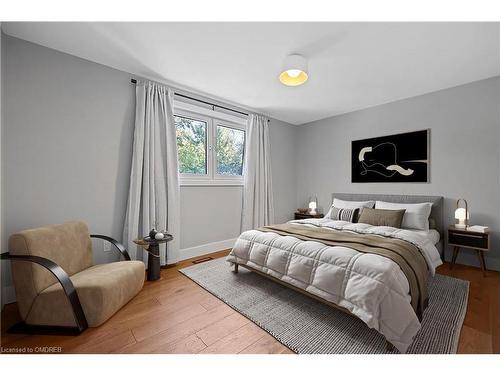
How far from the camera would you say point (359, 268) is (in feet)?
5.52

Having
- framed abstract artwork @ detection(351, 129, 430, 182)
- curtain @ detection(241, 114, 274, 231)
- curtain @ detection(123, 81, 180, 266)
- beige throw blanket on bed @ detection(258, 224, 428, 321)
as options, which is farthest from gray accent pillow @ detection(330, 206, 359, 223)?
curtain @ detection(123, 81, 180, 266)

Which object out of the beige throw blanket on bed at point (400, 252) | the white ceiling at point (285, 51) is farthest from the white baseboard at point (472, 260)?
the white ceiling at point (285, 51)

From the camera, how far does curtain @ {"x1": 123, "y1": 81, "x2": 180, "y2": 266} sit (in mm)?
2730

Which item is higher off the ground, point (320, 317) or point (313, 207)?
point (313, 207)

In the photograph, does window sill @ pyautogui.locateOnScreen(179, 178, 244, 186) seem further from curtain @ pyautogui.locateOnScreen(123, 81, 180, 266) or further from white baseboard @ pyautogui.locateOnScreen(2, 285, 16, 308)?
white baseboard @ pyautogui.locateOnScreen(2, 285, 16, 308)

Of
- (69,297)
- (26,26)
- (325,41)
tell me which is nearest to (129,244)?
(69,297)

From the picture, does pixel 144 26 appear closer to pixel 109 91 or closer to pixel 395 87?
pixel 109 91

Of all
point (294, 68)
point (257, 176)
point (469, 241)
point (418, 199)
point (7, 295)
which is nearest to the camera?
point (7, 295)

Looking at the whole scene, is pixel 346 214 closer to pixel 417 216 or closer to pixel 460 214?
pixel 417 216

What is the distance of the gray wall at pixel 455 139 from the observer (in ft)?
9.32

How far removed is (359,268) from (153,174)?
8.32ft

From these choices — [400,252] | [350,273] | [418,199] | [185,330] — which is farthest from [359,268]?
[418,199]
